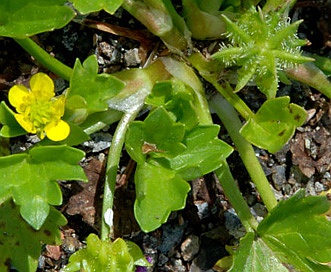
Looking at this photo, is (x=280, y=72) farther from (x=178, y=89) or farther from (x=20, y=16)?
(x=20, y=16)

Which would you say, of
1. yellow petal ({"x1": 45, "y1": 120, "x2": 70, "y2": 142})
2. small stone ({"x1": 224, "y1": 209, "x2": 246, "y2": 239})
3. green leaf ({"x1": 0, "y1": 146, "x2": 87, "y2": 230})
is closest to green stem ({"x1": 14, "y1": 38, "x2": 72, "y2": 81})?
yellow petal ({"x1": 45, "y1": 120, "x2": 70, "y2": 142})

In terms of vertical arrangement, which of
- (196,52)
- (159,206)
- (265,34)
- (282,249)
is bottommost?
(282,249)

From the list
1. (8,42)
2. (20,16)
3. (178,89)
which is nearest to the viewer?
(20,16)

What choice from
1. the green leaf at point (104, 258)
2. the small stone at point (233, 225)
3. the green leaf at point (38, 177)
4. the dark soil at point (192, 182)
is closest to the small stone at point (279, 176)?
the dark soil at point (192, 182)

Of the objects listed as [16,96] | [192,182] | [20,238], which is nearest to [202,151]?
[192,182]

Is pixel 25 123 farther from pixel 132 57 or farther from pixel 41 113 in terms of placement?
pixel 132 57

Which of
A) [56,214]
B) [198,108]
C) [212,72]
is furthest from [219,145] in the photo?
[56,214]
